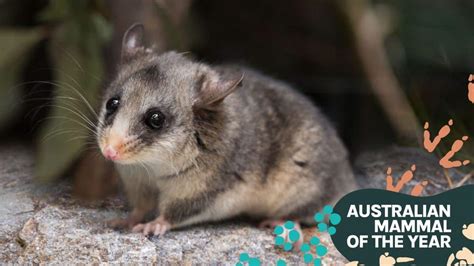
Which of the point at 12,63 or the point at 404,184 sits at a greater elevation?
the point at 12,63

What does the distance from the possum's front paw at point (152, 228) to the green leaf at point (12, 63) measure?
148cm

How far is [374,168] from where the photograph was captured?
4.45 m

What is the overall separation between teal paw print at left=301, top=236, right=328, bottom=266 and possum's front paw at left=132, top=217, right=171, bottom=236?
69cm

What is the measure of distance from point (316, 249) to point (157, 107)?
1.10 m

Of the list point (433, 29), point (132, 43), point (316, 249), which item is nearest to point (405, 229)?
point (316, 249)

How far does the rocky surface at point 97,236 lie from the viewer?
3.21 metres

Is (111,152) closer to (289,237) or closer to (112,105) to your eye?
(112,105)

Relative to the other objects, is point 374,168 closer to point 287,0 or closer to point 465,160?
point 465,160

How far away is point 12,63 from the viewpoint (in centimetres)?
452

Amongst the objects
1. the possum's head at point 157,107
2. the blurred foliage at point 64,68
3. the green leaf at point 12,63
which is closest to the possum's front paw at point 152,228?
the possum's head at point 157,107

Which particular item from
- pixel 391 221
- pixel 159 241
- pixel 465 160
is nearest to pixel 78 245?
pixel 159 241

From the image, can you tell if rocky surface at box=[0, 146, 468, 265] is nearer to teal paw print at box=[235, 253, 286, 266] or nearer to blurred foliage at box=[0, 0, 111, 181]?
teal paw print at box=[235, 253, 286, 266]

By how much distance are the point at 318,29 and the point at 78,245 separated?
4.33 m

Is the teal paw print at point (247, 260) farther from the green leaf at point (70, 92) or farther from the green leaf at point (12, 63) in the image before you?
the green leaf at point (12, 63)
